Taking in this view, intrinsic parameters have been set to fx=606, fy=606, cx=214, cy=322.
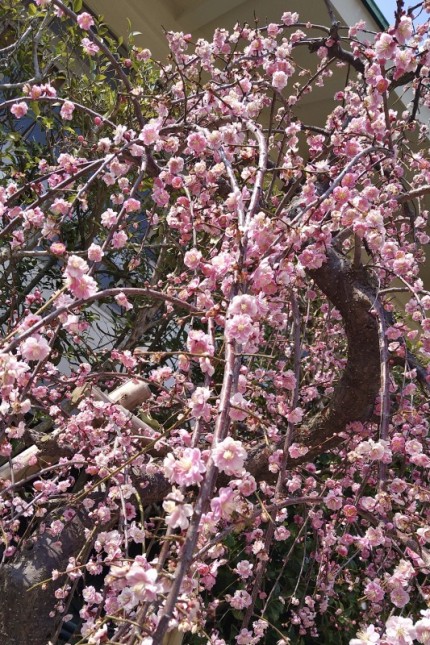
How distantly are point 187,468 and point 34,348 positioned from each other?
0.40m

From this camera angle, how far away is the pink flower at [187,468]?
0.91 metres

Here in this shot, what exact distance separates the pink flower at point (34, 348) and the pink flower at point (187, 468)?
1.18 ft

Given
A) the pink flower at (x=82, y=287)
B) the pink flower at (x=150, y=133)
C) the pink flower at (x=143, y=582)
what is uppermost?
the pink flower at (x=150, y=133)

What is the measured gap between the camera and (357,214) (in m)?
1.65

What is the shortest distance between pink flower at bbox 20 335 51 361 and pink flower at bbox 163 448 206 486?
36cm

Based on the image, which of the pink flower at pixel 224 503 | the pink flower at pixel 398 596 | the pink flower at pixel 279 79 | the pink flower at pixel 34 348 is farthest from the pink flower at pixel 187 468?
the pink flower at pixel 279 79

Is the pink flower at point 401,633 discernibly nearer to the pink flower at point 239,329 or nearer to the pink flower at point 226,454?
the pink flower at point 226,454

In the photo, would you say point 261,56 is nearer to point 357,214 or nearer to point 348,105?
point 348,105

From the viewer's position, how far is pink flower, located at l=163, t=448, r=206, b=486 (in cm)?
91

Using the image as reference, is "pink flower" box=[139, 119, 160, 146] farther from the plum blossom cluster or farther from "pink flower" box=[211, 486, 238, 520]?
"pink flower" box=[211, 486, 238, 520]

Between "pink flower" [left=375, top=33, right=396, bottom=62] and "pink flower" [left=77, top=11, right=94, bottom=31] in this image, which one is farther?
"pink flower" [left=77, top=11, right=94, bottom=31]

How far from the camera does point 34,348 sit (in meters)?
1.14

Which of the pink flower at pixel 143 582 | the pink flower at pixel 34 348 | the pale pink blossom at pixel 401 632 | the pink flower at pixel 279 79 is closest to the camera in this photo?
the pink flower at pixel 143 582

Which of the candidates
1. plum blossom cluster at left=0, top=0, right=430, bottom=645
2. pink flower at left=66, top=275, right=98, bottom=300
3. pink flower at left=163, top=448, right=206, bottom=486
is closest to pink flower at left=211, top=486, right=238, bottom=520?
plum blossom cluster at left=0, top=0, right=430, bottom=645
